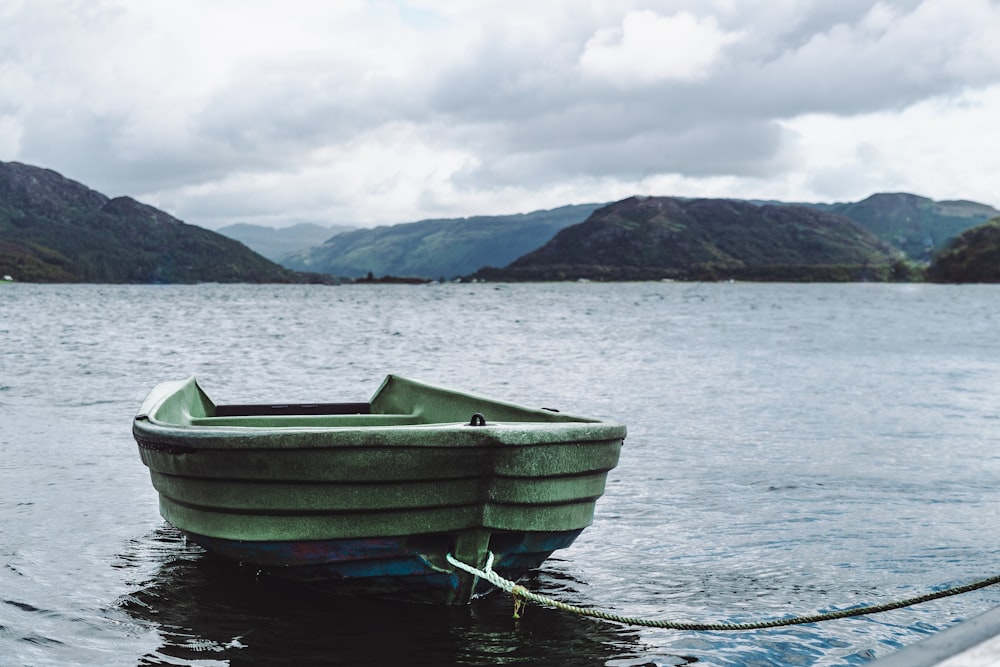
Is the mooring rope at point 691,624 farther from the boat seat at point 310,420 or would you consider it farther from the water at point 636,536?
the boat seat at point 310,420

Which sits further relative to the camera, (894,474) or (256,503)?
(894,474)

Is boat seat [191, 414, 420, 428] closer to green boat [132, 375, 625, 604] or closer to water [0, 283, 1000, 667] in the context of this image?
water [0, 283, 1000, 667]

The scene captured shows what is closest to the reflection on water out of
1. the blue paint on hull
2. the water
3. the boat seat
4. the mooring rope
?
the water

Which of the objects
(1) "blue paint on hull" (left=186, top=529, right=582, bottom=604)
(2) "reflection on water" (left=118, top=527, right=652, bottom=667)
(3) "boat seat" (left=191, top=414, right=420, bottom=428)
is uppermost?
(3) "boat seat" (left=191, top=414, right=420, bottom=428)

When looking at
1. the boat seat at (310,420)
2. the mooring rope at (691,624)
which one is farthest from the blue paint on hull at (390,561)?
the boat seat at (310,420)

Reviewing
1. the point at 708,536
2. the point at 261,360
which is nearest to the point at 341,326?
the point at 261,360

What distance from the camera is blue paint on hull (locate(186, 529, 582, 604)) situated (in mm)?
6746

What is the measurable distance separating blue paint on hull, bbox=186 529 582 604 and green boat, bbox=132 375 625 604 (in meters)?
0.01

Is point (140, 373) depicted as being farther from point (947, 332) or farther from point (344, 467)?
point (947, 332)

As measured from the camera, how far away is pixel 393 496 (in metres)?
6.52

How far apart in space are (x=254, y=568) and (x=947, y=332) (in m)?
53.4

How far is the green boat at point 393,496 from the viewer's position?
645 cm

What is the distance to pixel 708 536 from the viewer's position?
10.4 metres

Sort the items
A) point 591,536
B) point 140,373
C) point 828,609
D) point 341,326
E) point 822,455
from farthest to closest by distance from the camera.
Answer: point 341,326 < point 140,373 < point 822,455 < point 591,536 < point 828,609
